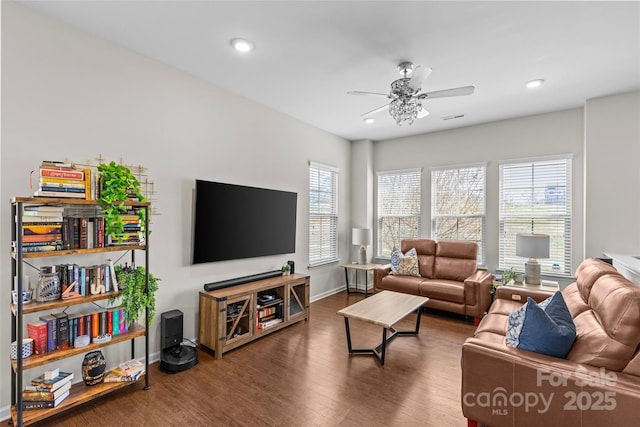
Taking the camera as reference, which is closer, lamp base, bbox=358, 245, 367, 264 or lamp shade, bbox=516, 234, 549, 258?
lamp shade, bbox=516, 234, 549, 258

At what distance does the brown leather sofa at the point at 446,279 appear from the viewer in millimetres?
4055

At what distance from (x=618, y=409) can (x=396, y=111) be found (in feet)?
8.24

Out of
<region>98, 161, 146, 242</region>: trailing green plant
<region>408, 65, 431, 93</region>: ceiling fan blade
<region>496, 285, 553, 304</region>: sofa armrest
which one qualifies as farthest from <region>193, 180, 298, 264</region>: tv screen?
<region>496, 285, 553, 304</region>: sofa armrest

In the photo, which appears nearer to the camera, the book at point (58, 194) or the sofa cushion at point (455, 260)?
the book at point (58, 194)

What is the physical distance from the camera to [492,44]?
2.63 metres

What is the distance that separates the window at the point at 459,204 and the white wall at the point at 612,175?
4.44ft

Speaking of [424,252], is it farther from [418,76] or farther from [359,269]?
[418,76]

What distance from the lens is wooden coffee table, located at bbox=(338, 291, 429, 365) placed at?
2840mm

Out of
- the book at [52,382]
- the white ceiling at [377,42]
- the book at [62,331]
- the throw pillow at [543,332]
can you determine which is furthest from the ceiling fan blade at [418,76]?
the book at [52,382]

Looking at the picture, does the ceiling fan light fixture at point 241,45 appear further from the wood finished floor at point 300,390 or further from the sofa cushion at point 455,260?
the sofa cushion at point 455,260

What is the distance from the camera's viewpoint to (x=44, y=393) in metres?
2.03

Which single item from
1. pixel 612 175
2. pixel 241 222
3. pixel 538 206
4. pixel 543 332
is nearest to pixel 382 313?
pixel 543 332

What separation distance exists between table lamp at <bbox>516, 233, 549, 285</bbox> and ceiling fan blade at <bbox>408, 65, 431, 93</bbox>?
2519mm

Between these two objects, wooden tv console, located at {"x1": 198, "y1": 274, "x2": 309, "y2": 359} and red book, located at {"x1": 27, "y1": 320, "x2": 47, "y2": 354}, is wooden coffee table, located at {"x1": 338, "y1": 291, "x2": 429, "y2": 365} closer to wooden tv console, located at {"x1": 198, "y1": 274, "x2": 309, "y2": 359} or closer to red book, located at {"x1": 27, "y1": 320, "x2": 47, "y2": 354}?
wooden tv console, located at {"x1": 198, "y1": 274, "x2": 309, "y2": 359}
